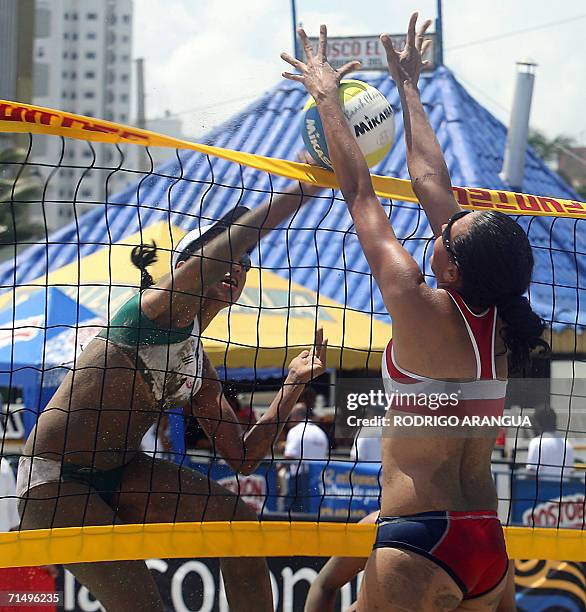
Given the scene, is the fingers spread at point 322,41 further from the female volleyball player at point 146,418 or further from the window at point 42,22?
the window at point 42,22

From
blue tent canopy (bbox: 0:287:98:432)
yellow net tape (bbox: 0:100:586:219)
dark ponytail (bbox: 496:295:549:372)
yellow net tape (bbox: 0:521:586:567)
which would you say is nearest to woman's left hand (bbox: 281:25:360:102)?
yellow net tape (bbox: 0:100:586:219)

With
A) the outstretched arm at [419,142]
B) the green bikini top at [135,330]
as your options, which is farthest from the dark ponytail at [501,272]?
the green bikini top at [135,330]

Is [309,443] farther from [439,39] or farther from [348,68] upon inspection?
[348,68]

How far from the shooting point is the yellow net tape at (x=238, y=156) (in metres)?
3.37

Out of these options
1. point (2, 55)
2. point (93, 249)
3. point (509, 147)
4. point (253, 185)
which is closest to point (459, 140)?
point (509, 147)

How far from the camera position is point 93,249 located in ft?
35.8

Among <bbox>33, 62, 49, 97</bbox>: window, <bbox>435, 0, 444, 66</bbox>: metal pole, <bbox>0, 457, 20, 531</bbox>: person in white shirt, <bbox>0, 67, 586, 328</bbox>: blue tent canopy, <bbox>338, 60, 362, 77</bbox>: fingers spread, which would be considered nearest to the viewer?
<bbox>338, 60, 362, 77</bbox>: fingers spread

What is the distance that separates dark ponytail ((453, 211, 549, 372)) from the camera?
9.55 ft

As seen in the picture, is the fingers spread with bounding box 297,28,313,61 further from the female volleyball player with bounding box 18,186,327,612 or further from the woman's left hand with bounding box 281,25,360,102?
the female volleyball player with bounding box 18,186,327,612

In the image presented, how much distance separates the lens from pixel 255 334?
8.61 m

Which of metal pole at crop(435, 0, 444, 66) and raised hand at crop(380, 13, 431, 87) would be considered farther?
metal pole at crop(435, 0, 444, 66)

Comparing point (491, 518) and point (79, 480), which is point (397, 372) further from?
point (79, 480)

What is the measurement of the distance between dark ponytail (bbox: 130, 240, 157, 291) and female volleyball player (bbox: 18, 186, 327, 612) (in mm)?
12

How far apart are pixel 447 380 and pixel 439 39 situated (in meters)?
8.97
